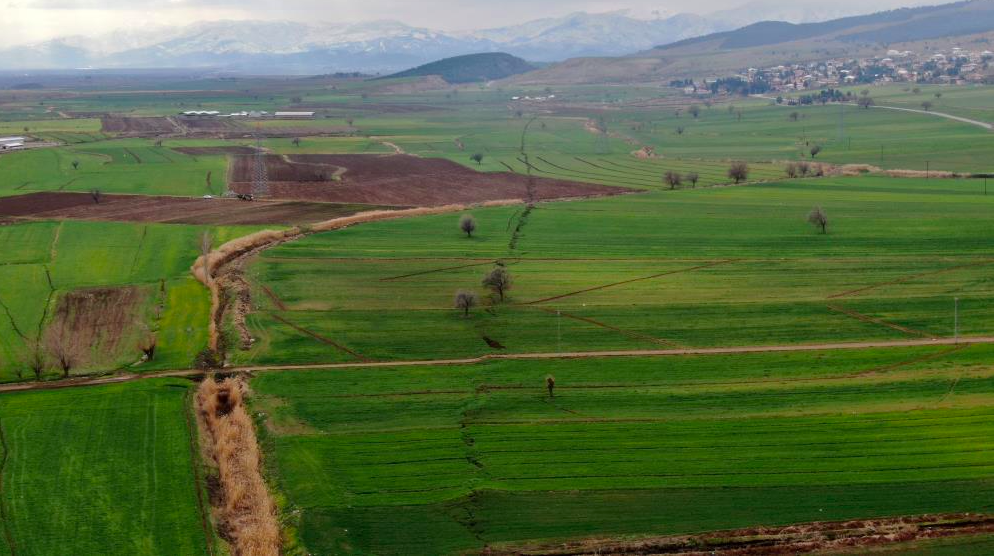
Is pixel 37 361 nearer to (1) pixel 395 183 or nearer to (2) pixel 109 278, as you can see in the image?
(2) pixel 109 278

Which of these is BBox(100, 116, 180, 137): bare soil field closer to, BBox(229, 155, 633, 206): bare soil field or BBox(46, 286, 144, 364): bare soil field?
BBox(229, 155, 633, 206): bare soil field

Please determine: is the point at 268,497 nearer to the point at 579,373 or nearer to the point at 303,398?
the point at 303,398

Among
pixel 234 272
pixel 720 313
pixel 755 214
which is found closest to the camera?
pixel 720 313

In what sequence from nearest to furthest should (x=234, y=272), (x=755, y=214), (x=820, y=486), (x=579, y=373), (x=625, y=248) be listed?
(x=820, y=486)
(x=579, y=373)
(x=234, y=272)
(x=625, y=248)
(x=755, y=214)

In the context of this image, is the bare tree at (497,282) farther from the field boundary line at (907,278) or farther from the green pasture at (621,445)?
the field boundary line at (907,278)

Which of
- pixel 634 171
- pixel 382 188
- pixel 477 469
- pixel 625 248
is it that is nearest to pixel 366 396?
pixel 477 469

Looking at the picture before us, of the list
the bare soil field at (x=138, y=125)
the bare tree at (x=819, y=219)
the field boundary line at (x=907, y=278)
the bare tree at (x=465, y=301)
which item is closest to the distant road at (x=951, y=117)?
the bare tree at (x=819, y=219)
